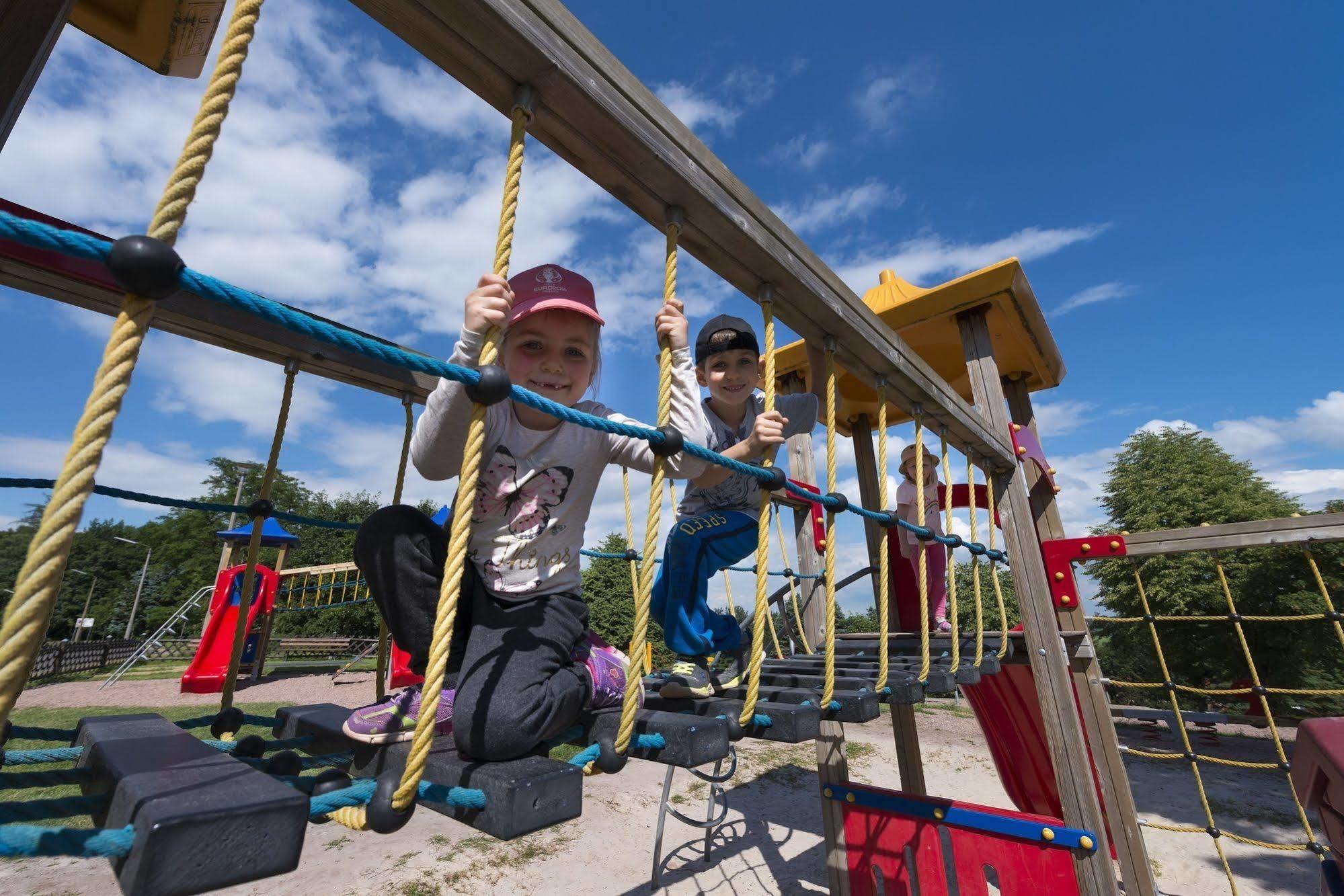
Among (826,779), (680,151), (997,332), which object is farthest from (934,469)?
(680,151)

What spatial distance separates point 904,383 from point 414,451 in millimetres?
1600

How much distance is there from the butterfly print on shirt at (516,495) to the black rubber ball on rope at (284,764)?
1.63ft

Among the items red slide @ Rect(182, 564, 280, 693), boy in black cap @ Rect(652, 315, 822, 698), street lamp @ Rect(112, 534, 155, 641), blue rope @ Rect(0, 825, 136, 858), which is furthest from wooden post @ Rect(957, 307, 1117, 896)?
street lamp @ Rect(112, 534, 155, 641)

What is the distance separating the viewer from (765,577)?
128 centimetres

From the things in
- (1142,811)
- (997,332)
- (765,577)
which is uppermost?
(997,332)

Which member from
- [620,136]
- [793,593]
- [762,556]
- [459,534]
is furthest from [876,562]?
[459,534]

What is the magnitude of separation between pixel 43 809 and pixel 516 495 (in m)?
0.76

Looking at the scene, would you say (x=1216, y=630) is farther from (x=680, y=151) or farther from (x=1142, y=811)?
(x=680, y=151)

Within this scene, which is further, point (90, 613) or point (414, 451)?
point (90, 613)

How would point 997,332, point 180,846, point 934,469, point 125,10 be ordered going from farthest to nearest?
point 934,469 < point 997,332 < point 125,10 < point 180,846

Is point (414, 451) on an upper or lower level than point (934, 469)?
lower

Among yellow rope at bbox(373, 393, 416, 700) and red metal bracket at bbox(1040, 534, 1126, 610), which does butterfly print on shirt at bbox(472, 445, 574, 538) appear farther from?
red metal bracket at bbox(1040, 534, 1126, 610)

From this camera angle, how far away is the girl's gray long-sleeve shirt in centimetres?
122

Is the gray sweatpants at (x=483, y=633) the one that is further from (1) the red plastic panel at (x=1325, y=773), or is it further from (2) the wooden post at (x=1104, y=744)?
(2) the wooden post at (x=1104, y=744)
